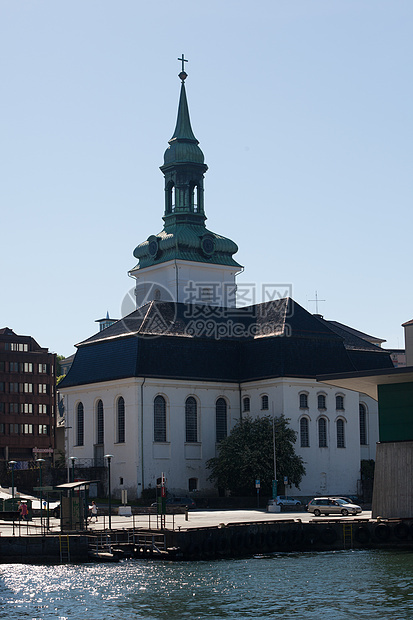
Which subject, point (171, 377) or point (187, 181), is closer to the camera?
point (171, 377)

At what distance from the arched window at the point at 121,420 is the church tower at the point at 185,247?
23552 mm

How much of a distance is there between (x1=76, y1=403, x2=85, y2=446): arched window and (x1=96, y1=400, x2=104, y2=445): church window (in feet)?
8.11

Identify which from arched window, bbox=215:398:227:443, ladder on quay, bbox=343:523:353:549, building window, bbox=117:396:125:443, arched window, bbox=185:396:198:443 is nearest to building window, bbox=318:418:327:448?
arched window, bbox=215:398:227:443

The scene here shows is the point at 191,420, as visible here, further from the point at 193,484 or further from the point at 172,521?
the point at 172,521

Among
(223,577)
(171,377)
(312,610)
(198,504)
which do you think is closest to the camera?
(312,610)

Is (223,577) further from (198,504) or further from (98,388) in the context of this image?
(98,388)

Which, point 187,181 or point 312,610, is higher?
point 187,181

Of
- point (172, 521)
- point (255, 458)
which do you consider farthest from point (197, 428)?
point (172, 521)

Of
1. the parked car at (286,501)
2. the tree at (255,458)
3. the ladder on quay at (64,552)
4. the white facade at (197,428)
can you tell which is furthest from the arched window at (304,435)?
the ladder on quay at (64,552)

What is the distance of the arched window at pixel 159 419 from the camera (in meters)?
97.1

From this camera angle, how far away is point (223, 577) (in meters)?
51.3

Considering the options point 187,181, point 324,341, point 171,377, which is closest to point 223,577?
point 171,377

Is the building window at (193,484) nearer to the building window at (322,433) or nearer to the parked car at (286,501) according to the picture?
the parked car at (286,501)

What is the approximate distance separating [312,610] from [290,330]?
60742 millimetres
